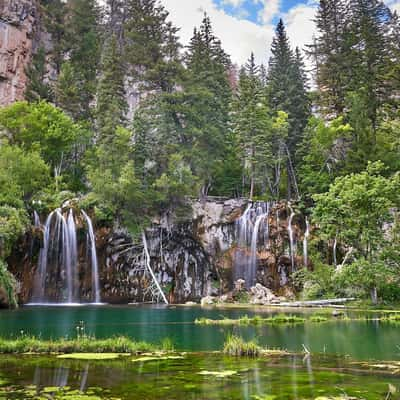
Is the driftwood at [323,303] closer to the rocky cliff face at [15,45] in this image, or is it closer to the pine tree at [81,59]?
the pine tree at [81,59]

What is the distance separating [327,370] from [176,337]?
6799 millimetres

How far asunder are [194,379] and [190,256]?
109ft

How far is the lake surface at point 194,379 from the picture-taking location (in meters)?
6.14

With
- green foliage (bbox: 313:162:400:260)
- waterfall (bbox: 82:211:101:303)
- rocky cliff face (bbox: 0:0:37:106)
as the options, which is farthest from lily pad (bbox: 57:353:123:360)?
rocky cliff face (bbox: 0:0:37:106)

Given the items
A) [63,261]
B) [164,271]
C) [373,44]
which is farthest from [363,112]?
[63,261]

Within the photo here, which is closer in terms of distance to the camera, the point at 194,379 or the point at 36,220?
the point at 194,379

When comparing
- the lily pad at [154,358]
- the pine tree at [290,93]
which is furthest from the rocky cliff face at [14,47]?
the lily pad at [154,358]

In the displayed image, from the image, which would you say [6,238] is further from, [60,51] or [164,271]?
[60,51]

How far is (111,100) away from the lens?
45.0m

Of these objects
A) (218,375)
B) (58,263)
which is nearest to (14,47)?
(58,263)

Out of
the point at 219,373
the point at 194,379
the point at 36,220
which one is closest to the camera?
the point at 194,379

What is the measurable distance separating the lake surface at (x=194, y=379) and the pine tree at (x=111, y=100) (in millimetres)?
33896

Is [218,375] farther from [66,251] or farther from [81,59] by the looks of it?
[81,59]

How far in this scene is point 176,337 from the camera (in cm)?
1420
